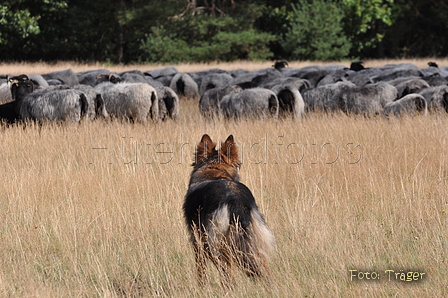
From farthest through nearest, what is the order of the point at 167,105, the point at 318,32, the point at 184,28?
the point at 318,32 → the point at 184,28 → the point at 167,105

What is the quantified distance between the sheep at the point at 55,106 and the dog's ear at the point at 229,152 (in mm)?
7322

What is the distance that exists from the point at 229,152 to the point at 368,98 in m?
8.64

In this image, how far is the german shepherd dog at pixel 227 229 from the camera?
3.23m

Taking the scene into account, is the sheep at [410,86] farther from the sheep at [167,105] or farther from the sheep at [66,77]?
the sheep at [66,77]

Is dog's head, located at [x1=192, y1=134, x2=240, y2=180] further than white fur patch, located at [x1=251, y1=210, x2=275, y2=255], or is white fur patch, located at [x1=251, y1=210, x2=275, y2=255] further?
dog's head, located at [x1=192, y1=134, x2=240, y2=180]

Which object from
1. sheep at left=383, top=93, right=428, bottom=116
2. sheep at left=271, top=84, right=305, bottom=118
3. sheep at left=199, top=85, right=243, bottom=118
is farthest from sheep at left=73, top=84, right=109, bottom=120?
sheep at left=383, top=93, right=428, bottom=116

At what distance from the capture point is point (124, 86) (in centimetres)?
1234

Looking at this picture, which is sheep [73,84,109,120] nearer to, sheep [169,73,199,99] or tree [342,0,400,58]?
sheep [169,73,199,99]

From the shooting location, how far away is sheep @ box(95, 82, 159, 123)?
12.0m

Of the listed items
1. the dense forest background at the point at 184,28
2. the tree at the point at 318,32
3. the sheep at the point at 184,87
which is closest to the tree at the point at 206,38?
the dense forest background at the point at 184,28

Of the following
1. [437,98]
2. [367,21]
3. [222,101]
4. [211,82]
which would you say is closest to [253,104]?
[222,101]

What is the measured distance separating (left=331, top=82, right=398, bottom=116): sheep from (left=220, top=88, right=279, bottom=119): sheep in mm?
1719

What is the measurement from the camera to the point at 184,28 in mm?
36094

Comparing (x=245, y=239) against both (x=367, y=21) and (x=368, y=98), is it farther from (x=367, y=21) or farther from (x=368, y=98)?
(x=367, y=21)
